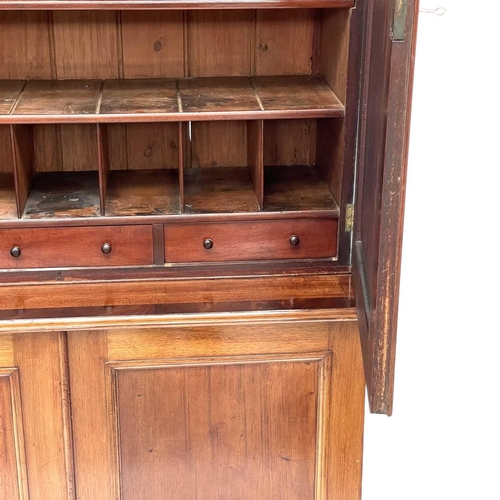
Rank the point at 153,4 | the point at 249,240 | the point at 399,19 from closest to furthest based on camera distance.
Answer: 1. the point at 399,19
2. the point at 153,4
3. the point at 249,240

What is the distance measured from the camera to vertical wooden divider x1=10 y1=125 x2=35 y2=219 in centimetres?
196

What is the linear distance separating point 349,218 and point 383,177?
1.99ft

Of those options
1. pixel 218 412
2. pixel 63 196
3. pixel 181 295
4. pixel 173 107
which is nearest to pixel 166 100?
pixel 173 107

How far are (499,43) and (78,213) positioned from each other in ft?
3.42

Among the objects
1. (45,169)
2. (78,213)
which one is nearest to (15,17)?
(45,169)

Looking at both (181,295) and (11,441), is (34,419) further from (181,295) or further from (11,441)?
(181,295)

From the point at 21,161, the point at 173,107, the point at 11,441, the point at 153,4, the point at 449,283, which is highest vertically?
the point at 153,4

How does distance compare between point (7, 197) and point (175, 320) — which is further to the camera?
point (7, 197)

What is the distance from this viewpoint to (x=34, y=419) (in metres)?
1.94

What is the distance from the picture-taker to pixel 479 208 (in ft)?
6.86

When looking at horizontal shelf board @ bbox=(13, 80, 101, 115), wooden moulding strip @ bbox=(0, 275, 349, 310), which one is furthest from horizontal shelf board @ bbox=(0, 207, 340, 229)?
horizontal shelf board @ bbox=(13, 80, 101, 115)

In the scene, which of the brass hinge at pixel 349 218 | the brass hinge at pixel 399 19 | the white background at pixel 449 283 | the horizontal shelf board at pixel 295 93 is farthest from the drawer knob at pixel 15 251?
the brass hinge at pixel 399 19

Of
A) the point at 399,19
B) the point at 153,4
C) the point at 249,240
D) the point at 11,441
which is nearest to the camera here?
the point at 399,19

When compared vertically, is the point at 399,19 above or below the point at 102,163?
above
